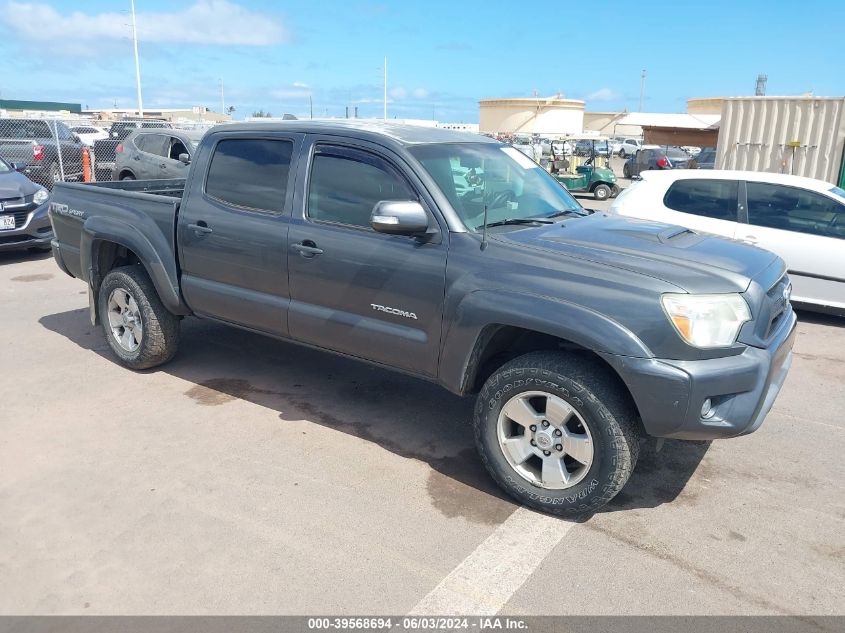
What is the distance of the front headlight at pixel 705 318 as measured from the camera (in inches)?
127

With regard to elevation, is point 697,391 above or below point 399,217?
below

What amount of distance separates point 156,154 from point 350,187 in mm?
11001

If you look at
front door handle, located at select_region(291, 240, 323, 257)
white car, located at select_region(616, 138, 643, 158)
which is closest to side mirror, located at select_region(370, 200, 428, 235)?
front door handle, located at select_region(291, 240, 323, 257)

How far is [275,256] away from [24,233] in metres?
6.92

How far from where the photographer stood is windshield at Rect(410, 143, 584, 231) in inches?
159

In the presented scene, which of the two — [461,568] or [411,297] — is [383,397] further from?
[461,568]

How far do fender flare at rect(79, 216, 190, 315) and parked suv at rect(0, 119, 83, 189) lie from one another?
1008cm

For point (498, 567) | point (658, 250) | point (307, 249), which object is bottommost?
point (498, 567)

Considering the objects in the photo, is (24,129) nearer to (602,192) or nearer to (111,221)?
(111,221)

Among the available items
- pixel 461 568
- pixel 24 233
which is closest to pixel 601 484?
pixel 461 568

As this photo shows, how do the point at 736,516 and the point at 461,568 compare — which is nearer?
the point at 461,568

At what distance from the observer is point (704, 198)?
7.88 metres

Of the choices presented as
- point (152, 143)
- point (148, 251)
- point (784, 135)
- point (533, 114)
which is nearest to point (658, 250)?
point (148, 251)

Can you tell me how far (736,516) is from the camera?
364 cm
